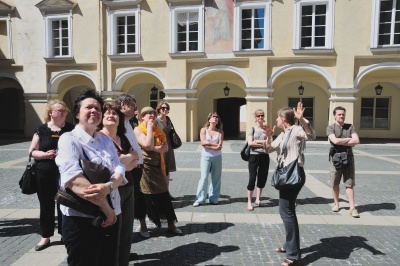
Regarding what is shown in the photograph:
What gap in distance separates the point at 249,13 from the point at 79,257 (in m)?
16.0

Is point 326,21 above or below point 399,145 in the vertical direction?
above

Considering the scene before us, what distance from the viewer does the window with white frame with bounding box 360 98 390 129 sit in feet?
64.4

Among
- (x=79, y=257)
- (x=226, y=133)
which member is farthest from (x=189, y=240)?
(x=226, y=133)

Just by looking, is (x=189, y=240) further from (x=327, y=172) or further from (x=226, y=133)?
(x=226, y=133)

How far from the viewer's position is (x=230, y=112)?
21.9m

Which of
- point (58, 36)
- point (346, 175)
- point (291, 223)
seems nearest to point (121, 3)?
point (58, 36)

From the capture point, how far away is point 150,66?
1773 centimetres

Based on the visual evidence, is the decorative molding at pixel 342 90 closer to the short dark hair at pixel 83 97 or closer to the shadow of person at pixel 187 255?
the shadow of person at pixel 187 255

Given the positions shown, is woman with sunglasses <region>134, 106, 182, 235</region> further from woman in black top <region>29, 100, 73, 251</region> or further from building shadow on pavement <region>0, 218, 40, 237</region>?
building shadow on pavement <region>0, 218, 40, 237</region>

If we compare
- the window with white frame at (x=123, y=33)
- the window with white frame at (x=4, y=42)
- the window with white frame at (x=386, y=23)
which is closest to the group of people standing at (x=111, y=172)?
the window with white frame at (x=123, y=33)

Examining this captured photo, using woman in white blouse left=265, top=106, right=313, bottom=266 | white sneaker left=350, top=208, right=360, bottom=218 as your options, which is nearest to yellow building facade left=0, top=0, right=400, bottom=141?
white sneaker left=350, top=208, right=360, bottom=218

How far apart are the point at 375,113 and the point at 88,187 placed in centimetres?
2079

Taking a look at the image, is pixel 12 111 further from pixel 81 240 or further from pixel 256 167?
pixel 81 240

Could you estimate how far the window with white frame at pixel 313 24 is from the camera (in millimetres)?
15695
